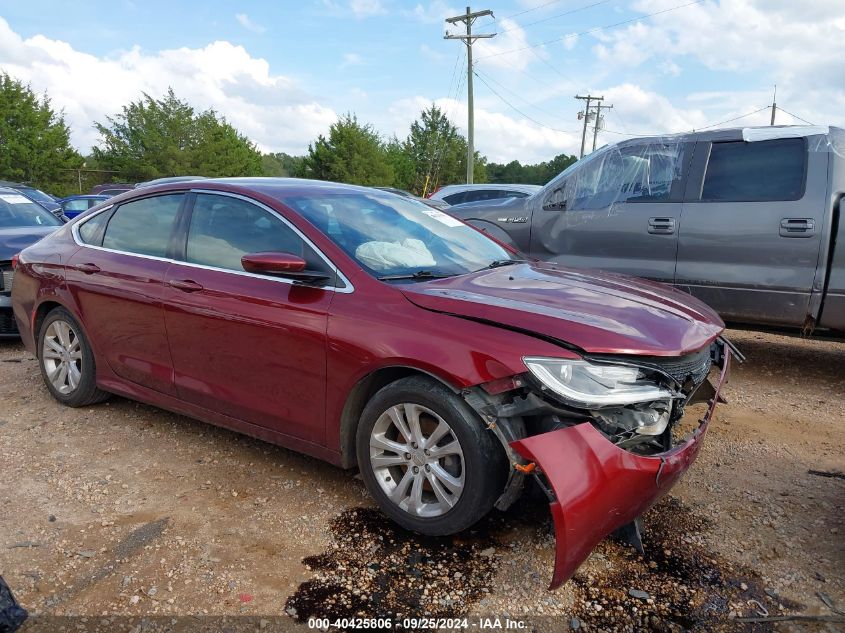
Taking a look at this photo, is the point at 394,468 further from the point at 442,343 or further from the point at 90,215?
the point at 90,215

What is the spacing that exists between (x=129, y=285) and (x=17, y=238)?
355 cm

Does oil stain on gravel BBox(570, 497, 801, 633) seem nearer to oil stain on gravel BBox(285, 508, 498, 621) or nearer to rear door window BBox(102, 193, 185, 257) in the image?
oil stain on gravel BBox(285, 508, 498, 621)

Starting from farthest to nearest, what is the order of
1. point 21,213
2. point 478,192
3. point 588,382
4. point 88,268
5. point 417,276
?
1. point 478,192
2. point 21,213
3. point 88,268
4. point 417,276
5. point 588,382

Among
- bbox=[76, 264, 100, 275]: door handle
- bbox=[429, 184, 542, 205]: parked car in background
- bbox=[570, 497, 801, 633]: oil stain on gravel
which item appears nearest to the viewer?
bbox=[570, 497, 801, 633]: oil stain on gravel

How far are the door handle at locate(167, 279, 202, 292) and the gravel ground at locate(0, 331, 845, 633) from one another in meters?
1.00

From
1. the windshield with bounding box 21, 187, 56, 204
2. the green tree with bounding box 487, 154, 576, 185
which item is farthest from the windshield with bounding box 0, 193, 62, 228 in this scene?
the green tree with bounding box 487, 154, 576, 185

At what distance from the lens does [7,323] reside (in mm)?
5996

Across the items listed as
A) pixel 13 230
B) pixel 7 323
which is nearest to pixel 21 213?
pixel 13 230

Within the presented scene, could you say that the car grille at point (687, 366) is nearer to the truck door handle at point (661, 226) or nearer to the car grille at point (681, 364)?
the car grille at point (681, 364)

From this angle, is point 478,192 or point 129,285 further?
point 478,192

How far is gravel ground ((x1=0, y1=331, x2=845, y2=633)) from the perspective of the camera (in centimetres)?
236

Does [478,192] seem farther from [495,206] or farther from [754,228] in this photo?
[754,228]

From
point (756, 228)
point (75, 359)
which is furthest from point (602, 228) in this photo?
point (75, 359)

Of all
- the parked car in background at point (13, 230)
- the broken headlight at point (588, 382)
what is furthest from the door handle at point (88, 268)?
the broken headlight at point (588, 382)
